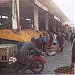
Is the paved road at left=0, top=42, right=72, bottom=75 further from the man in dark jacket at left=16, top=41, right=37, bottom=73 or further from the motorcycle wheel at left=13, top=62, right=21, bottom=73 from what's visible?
the man in dark jacket at left=16, top=41, right=37, bottom=73

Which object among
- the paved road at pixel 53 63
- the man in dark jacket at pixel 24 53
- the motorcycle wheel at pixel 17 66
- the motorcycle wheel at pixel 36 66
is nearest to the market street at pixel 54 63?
the paved road at pixel 53 63

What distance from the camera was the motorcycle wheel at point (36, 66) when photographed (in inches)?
442

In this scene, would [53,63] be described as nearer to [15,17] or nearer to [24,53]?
[15,17]

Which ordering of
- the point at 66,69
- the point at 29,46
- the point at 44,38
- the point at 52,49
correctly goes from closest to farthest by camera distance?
the point at 66,69, the point at 29,46, the point at 44,38, the point at 52,49

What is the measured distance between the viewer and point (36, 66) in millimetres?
11227

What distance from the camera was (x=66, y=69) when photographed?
808 centimetres

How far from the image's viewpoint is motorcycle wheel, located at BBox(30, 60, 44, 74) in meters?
11.2

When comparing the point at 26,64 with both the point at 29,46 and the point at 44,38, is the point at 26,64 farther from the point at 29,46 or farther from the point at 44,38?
the point at 44,38

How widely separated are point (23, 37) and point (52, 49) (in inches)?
224

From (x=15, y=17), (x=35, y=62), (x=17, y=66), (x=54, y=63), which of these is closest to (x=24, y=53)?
(x=17, y=66)

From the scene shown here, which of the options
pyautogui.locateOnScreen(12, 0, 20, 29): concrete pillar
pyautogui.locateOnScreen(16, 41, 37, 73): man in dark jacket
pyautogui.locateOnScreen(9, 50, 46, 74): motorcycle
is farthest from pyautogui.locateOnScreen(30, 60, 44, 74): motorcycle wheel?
pyautogui.locateOnScreen(12, 0, 20, 29): concrete pillar

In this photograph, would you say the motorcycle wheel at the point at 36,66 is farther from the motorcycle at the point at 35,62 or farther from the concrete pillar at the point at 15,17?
the concrete pillar at the point at 15,17

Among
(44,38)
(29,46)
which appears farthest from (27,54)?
(44,38)

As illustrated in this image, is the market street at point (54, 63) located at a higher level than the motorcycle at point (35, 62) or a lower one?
lower
